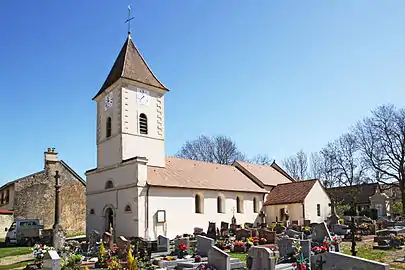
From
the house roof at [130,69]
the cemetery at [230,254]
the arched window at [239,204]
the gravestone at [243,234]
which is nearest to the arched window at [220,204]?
the arched window at [239,204]

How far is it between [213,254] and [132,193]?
13.2 metres

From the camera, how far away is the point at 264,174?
38.4 metres

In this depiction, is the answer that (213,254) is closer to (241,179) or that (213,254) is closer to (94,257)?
(94,257)

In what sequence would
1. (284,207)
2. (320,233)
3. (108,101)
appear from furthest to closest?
1. (284,207)
2. (108,101)
3. (320,233)

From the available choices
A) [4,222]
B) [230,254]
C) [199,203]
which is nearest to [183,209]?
[199,203]

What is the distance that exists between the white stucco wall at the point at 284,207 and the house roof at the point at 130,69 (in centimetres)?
1406

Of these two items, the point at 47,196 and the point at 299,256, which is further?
the point at 47,196

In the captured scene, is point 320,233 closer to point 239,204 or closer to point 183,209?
point 183,209

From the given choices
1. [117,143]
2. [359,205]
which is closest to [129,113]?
[117,143]

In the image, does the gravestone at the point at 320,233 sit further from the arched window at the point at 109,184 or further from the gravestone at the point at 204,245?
the arched window at the point at 109,184

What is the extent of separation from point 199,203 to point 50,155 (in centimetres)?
1530

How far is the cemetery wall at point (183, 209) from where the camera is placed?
25.1 m

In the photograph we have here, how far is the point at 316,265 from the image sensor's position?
35.1ft

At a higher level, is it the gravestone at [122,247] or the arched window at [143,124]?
the arched window at [143,124]
